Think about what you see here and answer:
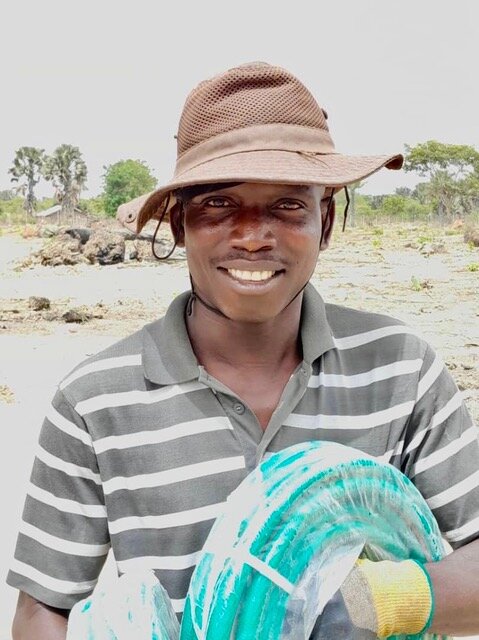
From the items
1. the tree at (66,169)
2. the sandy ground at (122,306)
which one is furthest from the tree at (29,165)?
the sandy ground at (122,306)

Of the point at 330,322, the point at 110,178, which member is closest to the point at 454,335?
the point at 330,322

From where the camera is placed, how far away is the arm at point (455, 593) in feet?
4.95

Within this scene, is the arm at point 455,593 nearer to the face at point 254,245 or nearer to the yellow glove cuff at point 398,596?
the yellow glove cuff at point 398,596

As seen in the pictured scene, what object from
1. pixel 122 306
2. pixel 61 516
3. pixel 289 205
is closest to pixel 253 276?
pixel 289 205

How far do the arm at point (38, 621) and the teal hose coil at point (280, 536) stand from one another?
31 centimetres

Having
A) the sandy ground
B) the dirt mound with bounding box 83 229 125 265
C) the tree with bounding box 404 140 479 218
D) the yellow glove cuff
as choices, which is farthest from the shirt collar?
the tree with bounding box 404 140 479 218

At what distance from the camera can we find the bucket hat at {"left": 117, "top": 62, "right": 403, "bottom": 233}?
151 centimetres

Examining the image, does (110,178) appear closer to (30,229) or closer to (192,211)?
(30,229)

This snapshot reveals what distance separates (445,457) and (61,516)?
26.8 inches

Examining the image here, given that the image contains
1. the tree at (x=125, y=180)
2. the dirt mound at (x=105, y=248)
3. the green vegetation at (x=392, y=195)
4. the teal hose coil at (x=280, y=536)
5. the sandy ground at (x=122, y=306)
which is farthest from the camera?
the tree at (x=125, y=180)

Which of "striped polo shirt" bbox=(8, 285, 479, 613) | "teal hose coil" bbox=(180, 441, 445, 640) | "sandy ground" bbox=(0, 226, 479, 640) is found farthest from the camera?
"sandy ground" bbox=(0, 226, 479, 640)

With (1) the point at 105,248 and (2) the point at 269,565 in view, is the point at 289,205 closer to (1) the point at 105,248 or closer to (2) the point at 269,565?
(2) the point at 269,565

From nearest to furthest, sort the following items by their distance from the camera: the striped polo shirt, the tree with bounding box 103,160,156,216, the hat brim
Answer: the hat brim, the striped polo shirt, the tree with bounding box 103,160,156,216

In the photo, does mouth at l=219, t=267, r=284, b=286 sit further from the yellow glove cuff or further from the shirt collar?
the yellow glove cuff
